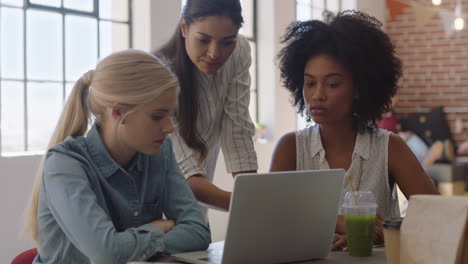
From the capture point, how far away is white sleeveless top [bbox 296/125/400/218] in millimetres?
1992

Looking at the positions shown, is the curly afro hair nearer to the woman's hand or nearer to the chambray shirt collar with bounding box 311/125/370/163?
the chambray shirt collar with bounding box 311/125/370/163

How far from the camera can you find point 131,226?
1628 mm

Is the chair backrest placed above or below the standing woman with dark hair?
below

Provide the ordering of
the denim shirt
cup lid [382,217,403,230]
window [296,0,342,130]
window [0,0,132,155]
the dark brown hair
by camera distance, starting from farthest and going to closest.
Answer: window [296,0,342,130], window [0,0,132,155], the dark brown hair, the denim shirt, cup lid [382,217,403,230]

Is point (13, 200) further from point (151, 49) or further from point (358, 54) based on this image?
point (358, 54)

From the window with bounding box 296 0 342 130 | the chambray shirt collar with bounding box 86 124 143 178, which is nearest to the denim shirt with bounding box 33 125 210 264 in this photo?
the chambray shirt collar with bounding box 86 124 143 178

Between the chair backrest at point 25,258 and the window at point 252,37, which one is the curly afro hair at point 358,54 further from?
the window at point 252,37

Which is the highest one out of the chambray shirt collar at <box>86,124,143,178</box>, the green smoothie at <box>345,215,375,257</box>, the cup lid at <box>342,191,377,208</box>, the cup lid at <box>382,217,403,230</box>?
the chambray shirt collar at <box>86,124,143,178</box>

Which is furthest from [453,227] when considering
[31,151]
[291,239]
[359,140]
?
[31,151]

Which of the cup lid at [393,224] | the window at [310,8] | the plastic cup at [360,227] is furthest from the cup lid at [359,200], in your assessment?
the window at [310,8]

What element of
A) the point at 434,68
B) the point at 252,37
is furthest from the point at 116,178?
the point at 434,68

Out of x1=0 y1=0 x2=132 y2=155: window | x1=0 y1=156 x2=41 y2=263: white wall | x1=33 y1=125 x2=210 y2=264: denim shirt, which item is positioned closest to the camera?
x1=33 y1=125 x2=210 y2=264: denim shirt

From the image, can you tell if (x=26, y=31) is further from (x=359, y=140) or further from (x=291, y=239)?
(x=291, y=239)

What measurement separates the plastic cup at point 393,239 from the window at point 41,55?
8.98 feet
